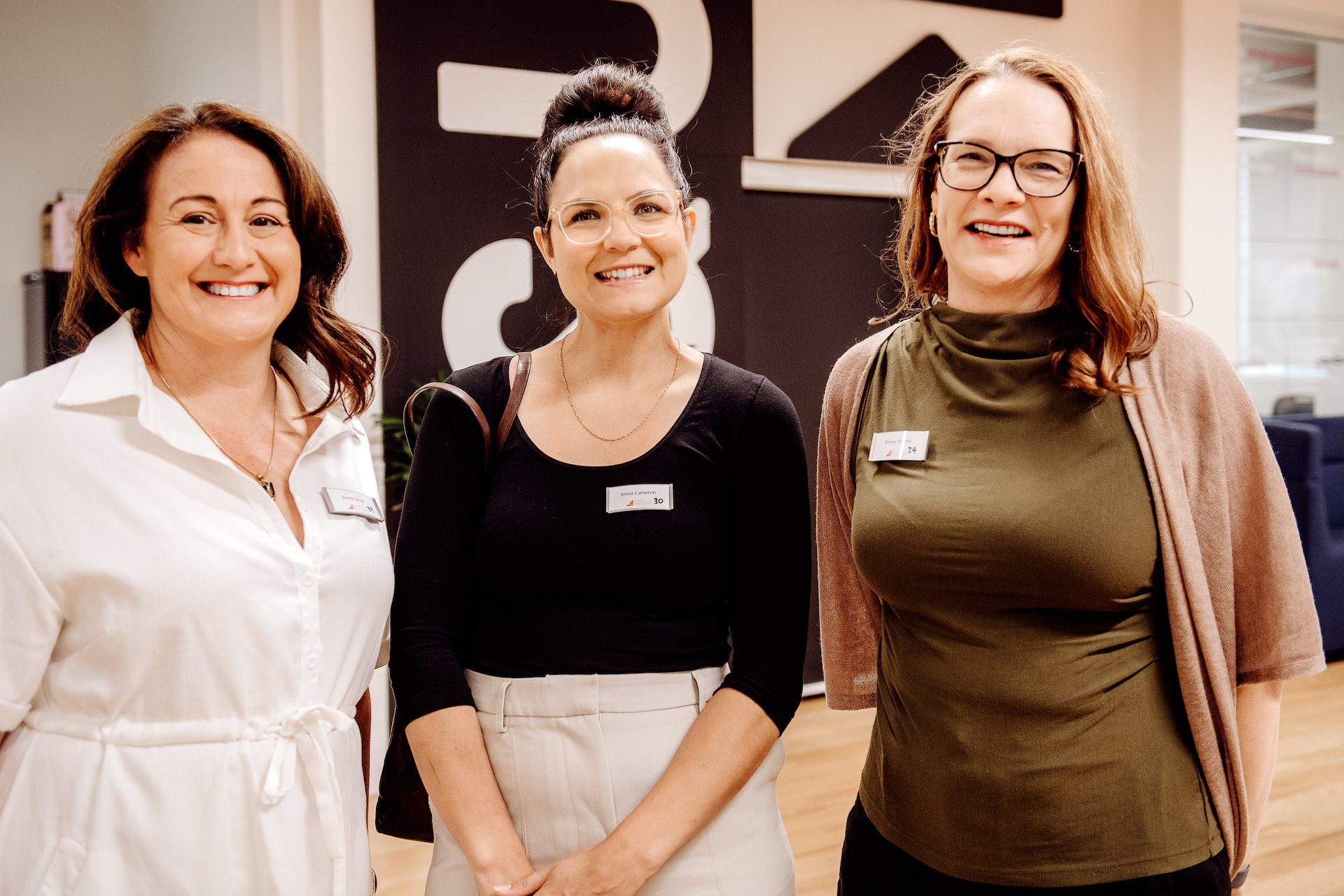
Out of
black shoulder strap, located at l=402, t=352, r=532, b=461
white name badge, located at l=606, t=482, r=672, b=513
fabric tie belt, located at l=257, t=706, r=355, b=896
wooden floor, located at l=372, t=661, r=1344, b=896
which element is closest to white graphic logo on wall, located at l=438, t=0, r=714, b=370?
wooden floor, located at l=372, t=661, r=1344, b=896

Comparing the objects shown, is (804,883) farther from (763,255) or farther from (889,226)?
(889,226)

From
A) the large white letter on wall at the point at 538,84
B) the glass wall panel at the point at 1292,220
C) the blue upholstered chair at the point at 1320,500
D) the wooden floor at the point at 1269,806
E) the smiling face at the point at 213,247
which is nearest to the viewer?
the smiling face at the point at 213,247

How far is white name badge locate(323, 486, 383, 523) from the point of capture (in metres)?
1.53

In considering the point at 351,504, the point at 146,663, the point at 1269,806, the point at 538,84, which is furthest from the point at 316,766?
the point at 1269,806

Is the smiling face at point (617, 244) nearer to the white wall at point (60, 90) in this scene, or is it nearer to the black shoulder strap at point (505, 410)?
the black shoulder strap at point (505, 410)

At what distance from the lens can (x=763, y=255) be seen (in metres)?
4.67

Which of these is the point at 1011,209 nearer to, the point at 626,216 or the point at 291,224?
the point at 626,216

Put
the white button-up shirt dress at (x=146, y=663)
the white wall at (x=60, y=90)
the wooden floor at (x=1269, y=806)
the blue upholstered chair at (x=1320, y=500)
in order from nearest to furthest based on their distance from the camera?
the white button-up shirt dress at (x=146, y=663), the wooden floor at (x=1269, y=806), the blue upholstered chair at (x=1320, y=500), the white wall at (x=60, y=90)

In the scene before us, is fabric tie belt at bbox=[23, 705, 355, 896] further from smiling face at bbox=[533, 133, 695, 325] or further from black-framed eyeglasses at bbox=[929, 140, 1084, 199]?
black-framed eyeglasses at bbox=[929, 140, 1084, 199]

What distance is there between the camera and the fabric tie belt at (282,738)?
134cm

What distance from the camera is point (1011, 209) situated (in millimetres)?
1505

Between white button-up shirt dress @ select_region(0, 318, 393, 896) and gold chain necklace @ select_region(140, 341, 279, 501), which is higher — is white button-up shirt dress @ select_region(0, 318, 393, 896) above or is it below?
below

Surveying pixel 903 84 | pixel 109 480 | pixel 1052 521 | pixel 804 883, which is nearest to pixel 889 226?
pixel 903 84

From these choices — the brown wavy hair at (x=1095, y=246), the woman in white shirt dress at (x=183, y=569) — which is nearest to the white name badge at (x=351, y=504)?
the woman in white shirt dress at (x=183, y=569)
